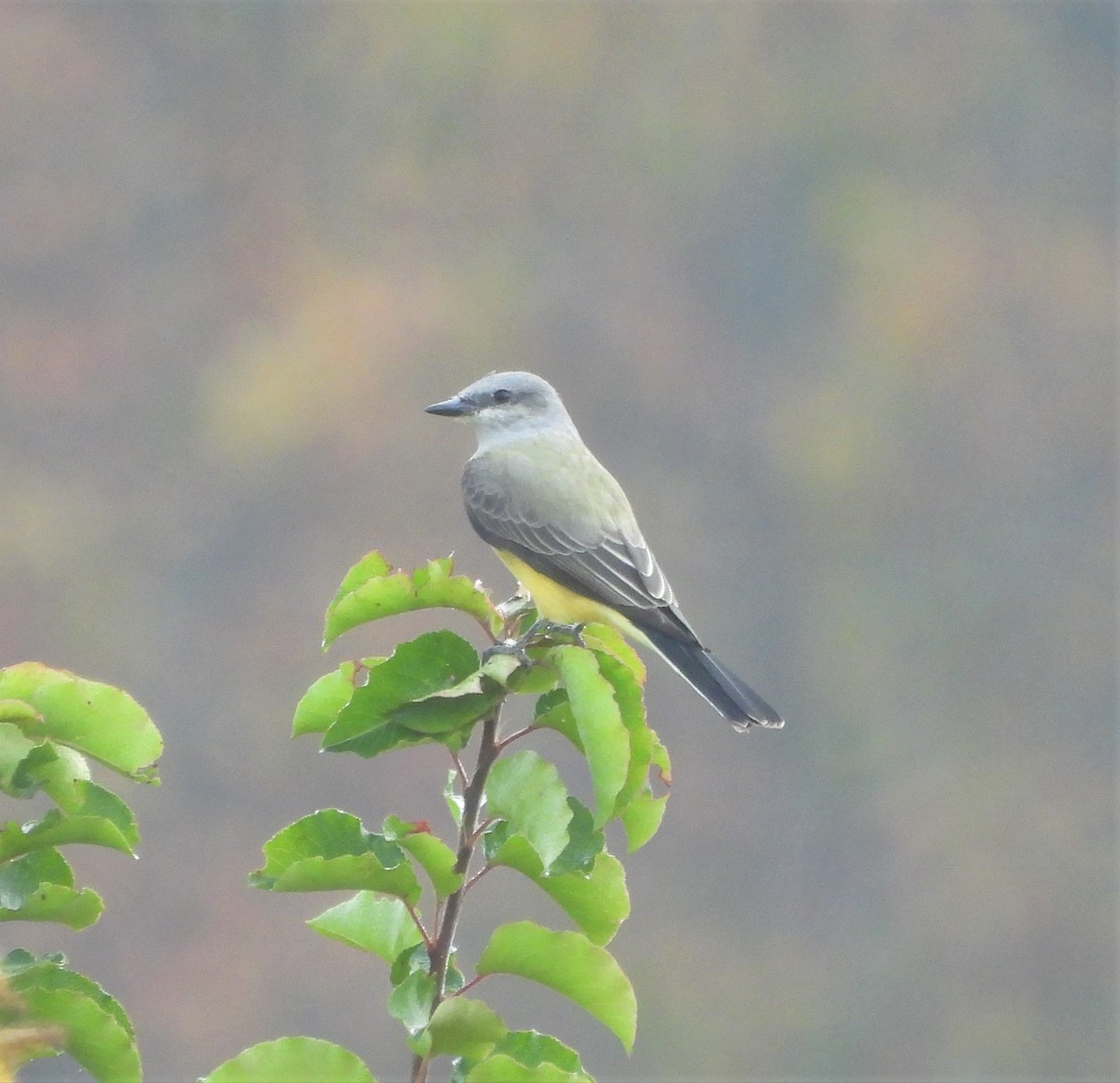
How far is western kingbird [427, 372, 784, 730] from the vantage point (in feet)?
12.7

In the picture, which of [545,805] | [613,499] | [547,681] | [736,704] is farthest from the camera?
[613,499]

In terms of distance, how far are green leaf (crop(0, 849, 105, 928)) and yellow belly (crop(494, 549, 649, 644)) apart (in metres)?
1.96

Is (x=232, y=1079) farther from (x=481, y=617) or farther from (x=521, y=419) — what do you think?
(x=521, y=419)

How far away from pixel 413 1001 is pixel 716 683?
71.0 inches

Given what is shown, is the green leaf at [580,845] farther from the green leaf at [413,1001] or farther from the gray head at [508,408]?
the gray head at [508,408]

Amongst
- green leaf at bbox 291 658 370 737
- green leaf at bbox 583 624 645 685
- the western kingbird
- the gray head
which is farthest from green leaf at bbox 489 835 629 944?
the gray head

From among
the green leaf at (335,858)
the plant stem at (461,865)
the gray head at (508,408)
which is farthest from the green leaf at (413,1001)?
the gray head at (508,408)

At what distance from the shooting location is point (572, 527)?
13.6 ft

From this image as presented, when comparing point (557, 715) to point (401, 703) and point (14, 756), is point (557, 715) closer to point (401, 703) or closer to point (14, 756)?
point (401, 703)

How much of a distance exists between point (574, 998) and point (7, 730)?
731mm

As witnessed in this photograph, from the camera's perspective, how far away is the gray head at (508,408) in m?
4.68

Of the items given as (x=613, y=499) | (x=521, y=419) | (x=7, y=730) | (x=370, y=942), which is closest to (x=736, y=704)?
(x=613, y=499)

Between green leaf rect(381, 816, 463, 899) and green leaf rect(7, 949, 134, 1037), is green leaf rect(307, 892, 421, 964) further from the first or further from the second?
green leaf rect(7, 949, 134, 1037)

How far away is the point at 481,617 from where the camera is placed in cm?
242
